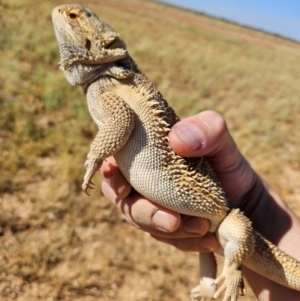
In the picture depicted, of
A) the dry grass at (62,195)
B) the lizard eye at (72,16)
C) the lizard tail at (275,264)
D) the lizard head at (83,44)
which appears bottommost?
the dry grass at (62,195)

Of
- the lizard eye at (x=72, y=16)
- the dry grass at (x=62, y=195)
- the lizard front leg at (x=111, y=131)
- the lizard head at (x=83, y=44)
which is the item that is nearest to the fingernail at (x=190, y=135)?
the lizard front leg at (x=111, y=131)

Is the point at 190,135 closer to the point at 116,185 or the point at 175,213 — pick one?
the point at 175,213

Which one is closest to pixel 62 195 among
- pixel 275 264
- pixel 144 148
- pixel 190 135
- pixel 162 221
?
pixel 162 221

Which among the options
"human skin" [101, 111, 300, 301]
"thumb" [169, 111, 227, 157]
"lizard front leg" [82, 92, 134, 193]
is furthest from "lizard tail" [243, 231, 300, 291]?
"lizard front leg" [82, 92, 134, 193]

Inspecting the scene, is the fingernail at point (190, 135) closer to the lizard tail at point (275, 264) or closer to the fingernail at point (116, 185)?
the fingernail at point (116, 185)

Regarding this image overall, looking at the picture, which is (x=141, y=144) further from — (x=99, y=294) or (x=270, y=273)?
(x=99, y=294)

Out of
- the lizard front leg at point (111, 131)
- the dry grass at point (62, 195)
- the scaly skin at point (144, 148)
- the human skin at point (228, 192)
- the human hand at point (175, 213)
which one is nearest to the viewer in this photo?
the lizard front leg at point (111, 131)

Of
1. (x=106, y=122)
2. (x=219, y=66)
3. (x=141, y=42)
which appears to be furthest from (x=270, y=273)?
(x=219, y=66)
